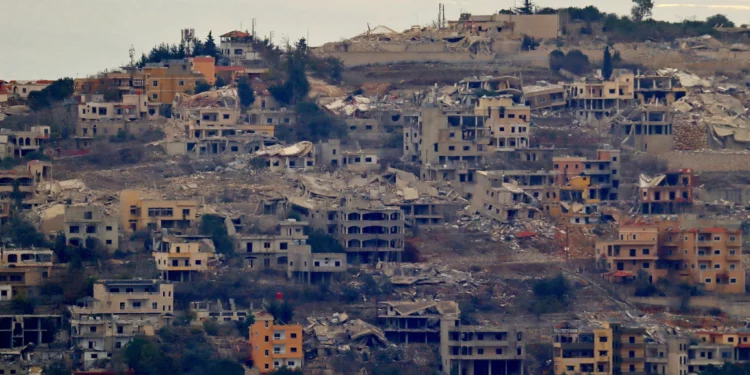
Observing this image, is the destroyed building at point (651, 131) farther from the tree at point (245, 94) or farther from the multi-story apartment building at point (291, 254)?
the multi-story apartment building at point (291, 254)

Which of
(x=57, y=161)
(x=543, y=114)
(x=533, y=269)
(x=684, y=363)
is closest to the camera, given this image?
(x=684, y=363)

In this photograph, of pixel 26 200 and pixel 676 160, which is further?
pixel 676 160

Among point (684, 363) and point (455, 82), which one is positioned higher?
point (455, 82)

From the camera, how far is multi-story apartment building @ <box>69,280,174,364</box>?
55344 millimetres

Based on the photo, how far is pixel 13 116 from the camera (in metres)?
69.4

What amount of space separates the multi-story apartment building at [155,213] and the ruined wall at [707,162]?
13.2 meters

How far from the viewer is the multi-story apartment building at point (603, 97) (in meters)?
70.4

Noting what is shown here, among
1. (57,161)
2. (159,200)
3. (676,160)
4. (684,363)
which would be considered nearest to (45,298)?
(159,200)

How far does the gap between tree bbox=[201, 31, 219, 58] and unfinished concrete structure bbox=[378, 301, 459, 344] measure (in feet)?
60.9

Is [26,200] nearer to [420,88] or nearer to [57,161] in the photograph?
[57,161]

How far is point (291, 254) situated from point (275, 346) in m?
4.40

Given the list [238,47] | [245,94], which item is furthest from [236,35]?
[245,94]

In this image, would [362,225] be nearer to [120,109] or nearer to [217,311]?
[217,311]

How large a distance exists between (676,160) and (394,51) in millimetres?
10905
